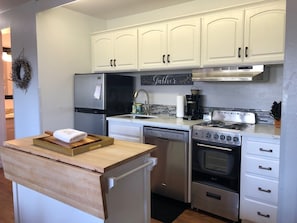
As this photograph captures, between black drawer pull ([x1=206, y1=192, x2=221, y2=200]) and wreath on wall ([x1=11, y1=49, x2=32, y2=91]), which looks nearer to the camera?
black drawer pull ([x1=206, y1=192, x2=221, y2=200])

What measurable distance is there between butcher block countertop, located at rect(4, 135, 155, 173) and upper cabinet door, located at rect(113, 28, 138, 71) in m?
1.93

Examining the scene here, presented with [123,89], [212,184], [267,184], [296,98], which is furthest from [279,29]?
[123,89]

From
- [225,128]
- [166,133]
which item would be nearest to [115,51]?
[166,133]

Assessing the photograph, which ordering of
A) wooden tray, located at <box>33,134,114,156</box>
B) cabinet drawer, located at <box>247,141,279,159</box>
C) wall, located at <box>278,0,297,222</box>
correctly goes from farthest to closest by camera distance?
cabinet drawer, located at <box>247,141,279,159</box>
wall, located at <box>278,0,297,222</box>
wooden tray, located at <box>33,134,114,156</box>

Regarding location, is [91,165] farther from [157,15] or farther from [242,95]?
[157,15]

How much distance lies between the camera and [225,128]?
2523 mm

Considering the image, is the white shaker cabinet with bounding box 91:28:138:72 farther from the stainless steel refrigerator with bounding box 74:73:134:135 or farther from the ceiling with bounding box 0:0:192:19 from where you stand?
the ceiling with bounding box 0:0:192:19

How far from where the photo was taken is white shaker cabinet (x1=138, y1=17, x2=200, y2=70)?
2.94 meters

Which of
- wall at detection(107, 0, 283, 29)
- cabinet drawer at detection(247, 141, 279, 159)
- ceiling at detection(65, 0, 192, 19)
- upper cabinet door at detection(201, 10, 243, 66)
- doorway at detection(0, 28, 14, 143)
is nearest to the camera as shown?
cabinet drawer at detection(247, 141, 279, 159)

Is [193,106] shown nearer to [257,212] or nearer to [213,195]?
[213,195]

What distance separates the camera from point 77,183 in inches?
54.4

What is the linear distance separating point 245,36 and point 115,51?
1.85 meters

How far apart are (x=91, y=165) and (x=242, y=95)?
226cm

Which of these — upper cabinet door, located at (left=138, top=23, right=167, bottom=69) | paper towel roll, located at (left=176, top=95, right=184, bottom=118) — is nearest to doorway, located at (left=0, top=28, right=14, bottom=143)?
upper cabinet door, located at (left=138, top=23, right=167, bottom=69)
